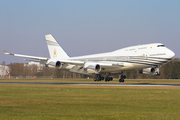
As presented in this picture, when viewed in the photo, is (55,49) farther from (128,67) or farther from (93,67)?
(128,67)

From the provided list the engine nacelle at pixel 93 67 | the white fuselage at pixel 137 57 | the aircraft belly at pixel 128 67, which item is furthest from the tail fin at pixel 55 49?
the aircraft belly at pixel 128 67

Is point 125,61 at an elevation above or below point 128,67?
above

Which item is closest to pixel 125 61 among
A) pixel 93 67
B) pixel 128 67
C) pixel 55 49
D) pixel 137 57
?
pixel 128 67

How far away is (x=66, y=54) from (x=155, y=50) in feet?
90.7

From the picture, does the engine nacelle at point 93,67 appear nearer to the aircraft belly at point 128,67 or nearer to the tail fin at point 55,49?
the aircraft belly at point 128,67

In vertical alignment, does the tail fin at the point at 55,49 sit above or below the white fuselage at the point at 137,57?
above

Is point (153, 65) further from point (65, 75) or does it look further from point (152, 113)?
point (65, 75)

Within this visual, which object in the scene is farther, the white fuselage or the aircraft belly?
the aircraft belly

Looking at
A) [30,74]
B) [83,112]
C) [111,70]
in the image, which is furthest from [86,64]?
[30,74]

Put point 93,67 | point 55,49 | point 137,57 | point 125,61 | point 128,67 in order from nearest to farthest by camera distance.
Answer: point 137,57
point 128,67
point 125,61
point 93,67
point 55,49

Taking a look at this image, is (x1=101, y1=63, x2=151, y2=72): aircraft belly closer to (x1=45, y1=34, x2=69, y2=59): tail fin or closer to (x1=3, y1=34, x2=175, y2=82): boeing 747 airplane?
(x1=3, y1=34, x2=175, y2=82): boeing 747 airplane

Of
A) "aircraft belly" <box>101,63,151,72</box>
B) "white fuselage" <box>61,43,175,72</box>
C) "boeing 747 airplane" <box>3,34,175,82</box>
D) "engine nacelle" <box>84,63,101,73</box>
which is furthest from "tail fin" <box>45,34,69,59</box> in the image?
"aircraft belly" <box>101,63,151,72</box>

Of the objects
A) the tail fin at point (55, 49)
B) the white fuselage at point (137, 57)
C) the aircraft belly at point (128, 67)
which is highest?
the tail fin at point (55, 49)

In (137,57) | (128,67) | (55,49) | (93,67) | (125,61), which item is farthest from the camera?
(55,49)
